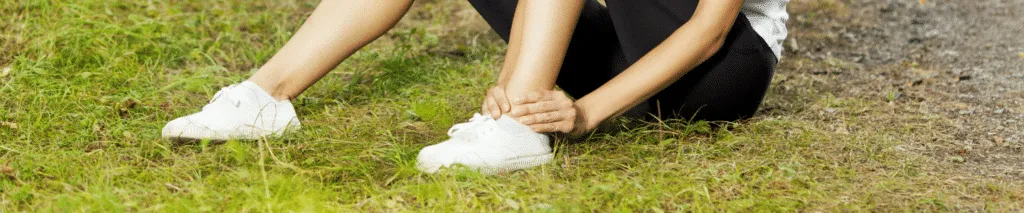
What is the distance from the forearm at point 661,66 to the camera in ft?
6.34

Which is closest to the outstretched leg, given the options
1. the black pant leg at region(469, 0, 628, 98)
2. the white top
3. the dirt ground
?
the black pant leg at region(469, 0, 628, 98)

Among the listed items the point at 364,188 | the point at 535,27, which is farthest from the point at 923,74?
the point at 364,188

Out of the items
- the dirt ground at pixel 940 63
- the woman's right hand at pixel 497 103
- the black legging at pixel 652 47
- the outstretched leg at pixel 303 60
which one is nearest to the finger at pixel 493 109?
the woman's right hand at pixel 497 103

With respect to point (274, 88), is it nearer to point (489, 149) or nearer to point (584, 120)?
point (489, 149)

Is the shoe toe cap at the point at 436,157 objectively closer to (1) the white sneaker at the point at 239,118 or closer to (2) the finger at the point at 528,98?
(2) the finger at the point at 528,98

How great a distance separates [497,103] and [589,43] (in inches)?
13.6

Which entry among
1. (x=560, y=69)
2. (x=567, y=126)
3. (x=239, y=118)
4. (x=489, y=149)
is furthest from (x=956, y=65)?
(x=239, y=118)

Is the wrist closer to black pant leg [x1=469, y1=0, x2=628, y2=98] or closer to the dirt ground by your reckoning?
black pant leg [x1=469, y1=0, x2=628, y2=98]

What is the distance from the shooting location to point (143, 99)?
8.44 ft

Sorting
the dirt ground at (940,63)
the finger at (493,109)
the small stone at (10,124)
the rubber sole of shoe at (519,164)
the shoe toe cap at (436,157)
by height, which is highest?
the finger at (493,109)

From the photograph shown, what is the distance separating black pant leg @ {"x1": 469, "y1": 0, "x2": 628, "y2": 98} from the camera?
221cm

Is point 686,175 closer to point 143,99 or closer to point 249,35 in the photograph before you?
point 143,99

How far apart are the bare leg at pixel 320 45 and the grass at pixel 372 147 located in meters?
0.12

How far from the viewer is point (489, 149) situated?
190cm
